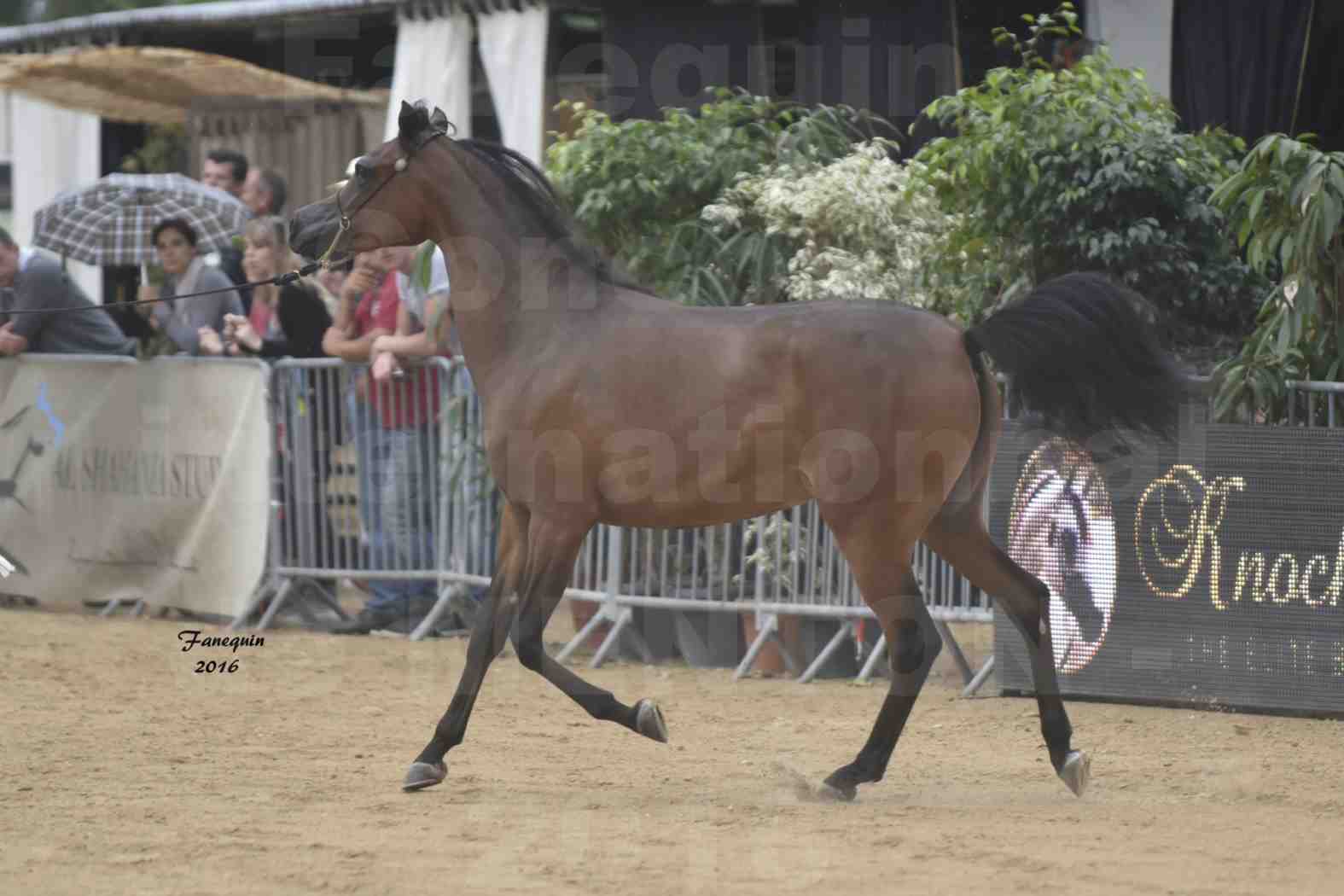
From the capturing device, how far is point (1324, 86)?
1191 centimetres

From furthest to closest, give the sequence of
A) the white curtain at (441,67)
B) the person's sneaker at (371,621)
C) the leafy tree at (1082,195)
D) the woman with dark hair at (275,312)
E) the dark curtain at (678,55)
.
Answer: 1. the white curtain at (441,67)
2. the dark curtain at (678,55)
3. the woman with dark hair at (275,312)
4. the person's sneaker at (371,621)
5. the leafy tree at (1082,195)

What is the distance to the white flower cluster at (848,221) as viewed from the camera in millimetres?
9664

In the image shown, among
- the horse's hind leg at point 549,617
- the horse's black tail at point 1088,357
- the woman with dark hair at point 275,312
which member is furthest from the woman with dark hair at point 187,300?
the horse's black tail at point 1088,357

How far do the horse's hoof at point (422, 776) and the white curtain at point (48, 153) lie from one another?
45.0ft

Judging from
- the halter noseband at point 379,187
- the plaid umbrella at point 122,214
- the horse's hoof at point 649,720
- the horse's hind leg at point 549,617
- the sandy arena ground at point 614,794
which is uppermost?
the halter noseband at point 379,187

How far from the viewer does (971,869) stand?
538cm

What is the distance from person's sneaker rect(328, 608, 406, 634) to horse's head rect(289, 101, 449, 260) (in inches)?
169

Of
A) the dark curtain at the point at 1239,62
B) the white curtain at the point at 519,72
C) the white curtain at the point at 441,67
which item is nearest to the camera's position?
the dark curtain at the point at 1239,62

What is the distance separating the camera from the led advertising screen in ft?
26.9

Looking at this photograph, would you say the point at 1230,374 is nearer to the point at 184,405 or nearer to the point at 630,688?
the point at 630,688

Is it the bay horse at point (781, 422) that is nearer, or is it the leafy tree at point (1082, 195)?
the bay horse at point (781, 422)

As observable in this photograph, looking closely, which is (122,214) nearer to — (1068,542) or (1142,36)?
(1142,36)

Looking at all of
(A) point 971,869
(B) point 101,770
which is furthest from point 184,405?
(A) point 971,869

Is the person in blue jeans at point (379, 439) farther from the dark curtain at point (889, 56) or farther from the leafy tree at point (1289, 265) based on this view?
the leafy tree at point (1289, 265)
